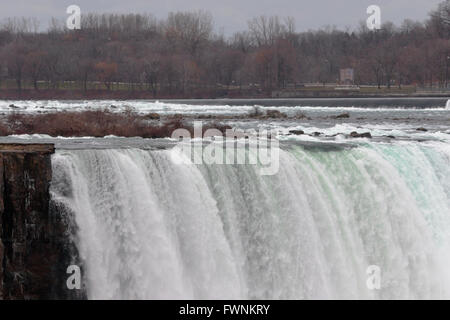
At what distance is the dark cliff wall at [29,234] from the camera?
1692 centimetres

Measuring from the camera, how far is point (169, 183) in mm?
19594

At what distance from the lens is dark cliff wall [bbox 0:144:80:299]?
1692cm

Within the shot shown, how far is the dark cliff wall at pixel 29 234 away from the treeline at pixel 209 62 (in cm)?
12334

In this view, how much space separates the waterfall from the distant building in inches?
5122

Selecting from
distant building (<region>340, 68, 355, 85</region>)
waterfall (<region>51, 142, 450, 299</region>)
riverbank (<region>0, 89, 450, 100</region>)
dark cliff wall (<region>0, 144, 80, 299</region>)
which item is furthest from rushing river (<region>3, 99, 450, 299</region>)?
distant building (<region>340, 68, 355, 85</region>)

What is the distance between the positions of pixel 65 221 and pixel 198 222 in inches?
120

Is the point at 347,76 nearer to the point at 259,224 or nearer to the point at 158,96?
the point at 158,96

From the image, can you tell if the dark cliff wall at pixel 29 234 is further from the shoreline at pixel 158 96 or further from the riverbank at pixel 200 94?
the shoreline at pixel 158 96

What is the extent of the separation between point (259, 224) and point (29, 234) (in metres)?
5.60

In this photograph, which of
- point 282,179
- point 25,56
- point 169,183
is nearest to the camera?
Answer: point 169,183

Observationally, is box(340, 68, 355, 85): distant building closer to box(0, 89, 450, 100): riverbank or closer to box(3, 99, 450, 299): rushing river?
box(0, 89, 450, 100): riverbank

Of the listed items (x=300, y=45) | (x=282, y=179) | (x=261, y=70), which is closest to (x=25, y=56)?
(x=261, y=70)
